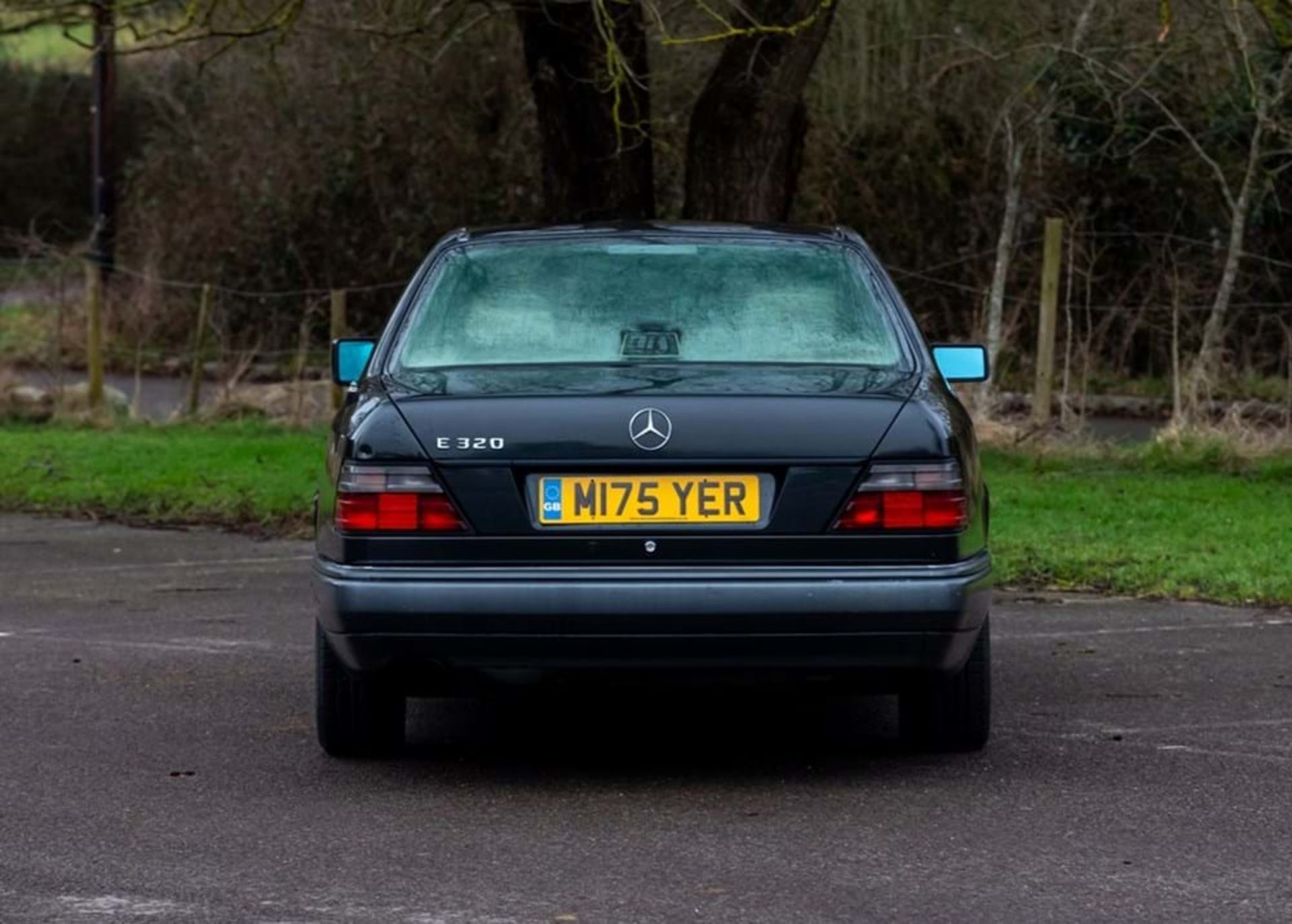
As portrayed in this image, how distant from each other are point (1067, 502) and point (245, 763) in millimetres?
7686

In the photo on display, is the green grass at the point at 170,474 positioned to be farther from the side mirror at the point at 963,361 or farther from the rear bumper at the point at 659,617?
the rear bumper at the point at 659,617

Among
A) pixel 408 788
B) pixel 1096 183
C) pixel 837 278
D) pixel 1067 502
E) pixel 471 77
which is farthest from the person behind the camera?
pixel 471 77

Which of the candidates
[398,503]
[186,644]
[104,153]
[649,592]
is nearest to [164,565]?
[186,644]

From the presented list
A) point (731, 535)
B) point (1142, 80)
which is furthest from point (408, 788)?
point (1142, 80)

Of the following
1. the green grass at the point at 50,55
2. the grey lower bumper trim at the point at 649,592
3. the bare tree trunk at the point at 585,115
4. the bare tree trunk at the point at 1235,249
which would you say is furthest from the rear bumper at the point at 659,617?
the green grass at the point at 50,55

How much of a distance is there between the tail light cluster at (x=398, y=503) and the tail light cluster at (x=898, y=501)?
100 centimetres

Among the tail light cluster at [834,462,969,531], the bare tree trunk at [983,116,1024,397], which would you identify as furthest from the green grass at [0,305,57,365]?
the tail light cluster at [834,462,969,531]

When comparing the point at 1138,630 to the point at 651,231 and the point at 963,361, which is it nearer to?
the point at 963,361

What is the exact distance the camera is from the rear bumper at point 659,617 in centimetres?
598

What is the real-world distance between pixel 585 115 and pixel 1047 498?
4091 millimetres

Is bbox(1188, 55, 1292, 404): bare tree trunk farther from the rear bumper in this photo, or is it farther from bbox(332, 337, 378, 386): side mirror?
the rear bumper

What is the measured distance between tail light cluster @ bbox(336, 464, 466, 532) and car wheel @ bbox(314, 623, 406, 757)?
0.54 m

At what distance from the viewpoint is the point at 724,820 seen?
5.96m

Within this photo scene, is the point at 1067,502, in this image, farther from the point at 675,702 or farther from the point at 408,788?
the point at 408,788
